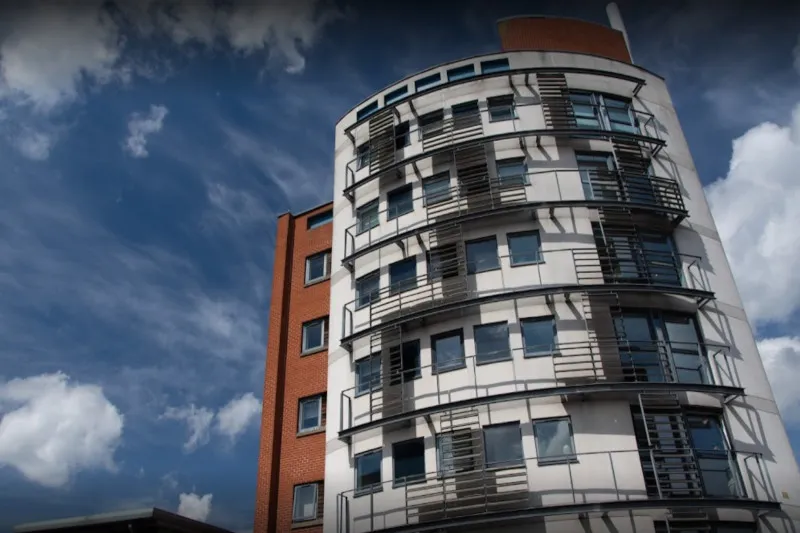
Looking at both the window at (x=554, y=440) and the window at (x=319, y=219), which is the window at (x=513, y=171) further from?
the window at (x=554, y=440)

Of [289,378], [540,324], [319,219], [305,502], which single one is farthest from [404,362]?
[319,219]

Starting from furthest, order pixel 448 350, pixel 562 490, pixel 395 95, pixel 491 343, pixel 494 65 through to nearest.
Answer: pixel 395 95 → pixel 494 65 → pixel 448 350 → pixel 491 343 → pixel 562 490

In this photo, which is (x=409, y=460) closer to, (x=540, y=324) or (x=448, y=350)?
(x=448, y=350)

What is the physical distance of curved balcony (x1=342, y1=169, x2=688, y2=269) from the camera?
82.3 feet

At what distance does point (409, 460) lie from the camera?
2325 cm

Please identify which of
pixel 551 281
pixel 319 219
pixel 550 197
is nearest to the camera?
pixel 551 281

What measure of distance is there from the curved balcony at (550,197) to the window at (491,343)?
14.4ft

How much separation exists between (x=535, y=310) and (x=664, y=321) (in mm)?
4598

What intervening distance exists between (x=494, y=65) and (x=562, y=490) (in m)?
19.3

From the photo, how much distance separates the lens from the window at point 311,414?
2722 centimetres

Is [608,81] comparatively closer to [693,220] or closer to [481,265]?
[693,220]

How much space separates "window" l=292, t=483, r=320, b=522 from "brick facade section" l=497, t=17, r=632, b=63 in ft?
71.3

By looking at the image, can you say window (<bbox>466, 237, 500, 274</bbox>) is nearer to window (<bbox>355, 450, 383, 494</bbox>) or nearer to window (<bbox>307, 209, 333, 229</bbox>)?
window (<bbox>355, 450, 383, 494</bbox>)

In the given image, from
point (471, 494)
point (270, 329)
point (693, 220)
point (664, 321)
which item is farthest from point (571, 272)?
point (270, 329)
